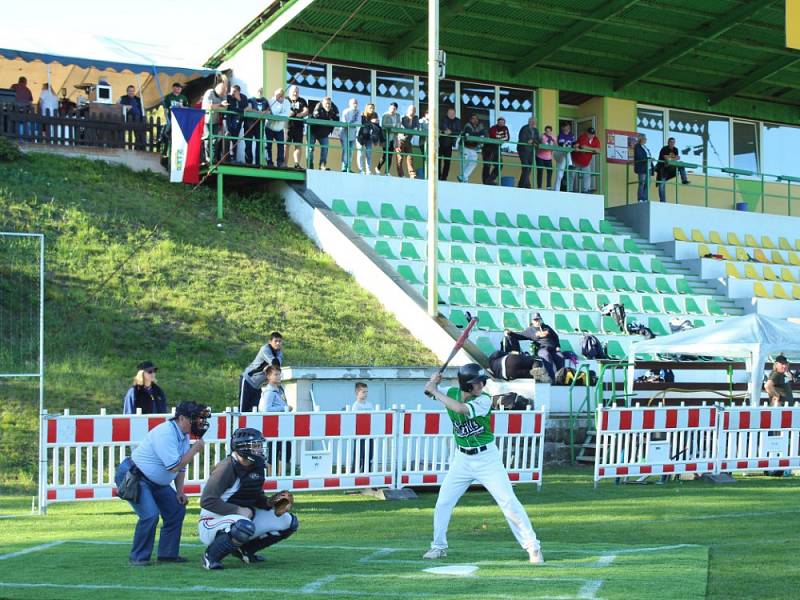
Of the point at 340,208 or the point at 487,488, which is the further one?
the point at 340,208

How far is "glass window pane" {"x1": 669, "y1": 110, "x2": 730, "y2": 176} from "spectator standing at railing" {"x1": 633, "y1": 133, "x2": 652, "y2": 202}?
4280mm

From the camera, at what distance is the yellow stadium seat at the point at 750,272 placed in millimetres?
30602

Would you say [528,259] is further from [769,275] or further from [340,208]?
[769,275]

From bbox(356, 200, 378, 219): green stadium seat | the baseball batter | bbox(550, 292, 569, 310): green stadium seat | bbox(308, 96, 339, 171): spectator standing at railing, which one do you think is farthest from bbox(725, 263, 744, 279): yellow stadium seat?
the baseball batter

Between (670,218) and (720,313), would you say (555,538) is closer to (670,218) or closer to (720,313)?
(720,313)

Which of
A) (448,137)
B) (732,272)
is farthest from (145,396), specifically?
(732,272)

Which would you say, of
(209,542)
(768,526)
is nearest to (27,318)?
(209,542)

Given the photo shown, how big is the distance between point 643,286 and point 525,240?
288 centimetres

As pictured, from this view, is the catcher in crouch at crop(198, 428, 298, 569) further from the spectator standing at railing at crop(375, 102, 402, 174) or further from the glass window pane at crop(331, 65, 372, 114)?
the glass window pane at crop(331, 65, 372, 114)

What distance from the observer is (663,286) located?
93.5ft

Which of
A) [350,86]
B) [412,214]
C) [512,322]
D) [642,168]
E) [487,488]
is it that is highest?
[350,86]

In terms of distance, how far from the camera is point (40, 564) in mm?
10453

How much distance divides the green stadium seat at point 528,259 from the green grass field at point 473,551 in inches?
441

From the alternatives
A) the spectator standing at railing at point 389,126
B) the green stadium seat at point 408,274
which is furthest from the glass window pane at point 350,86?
the green stadium seat at point 408,274
